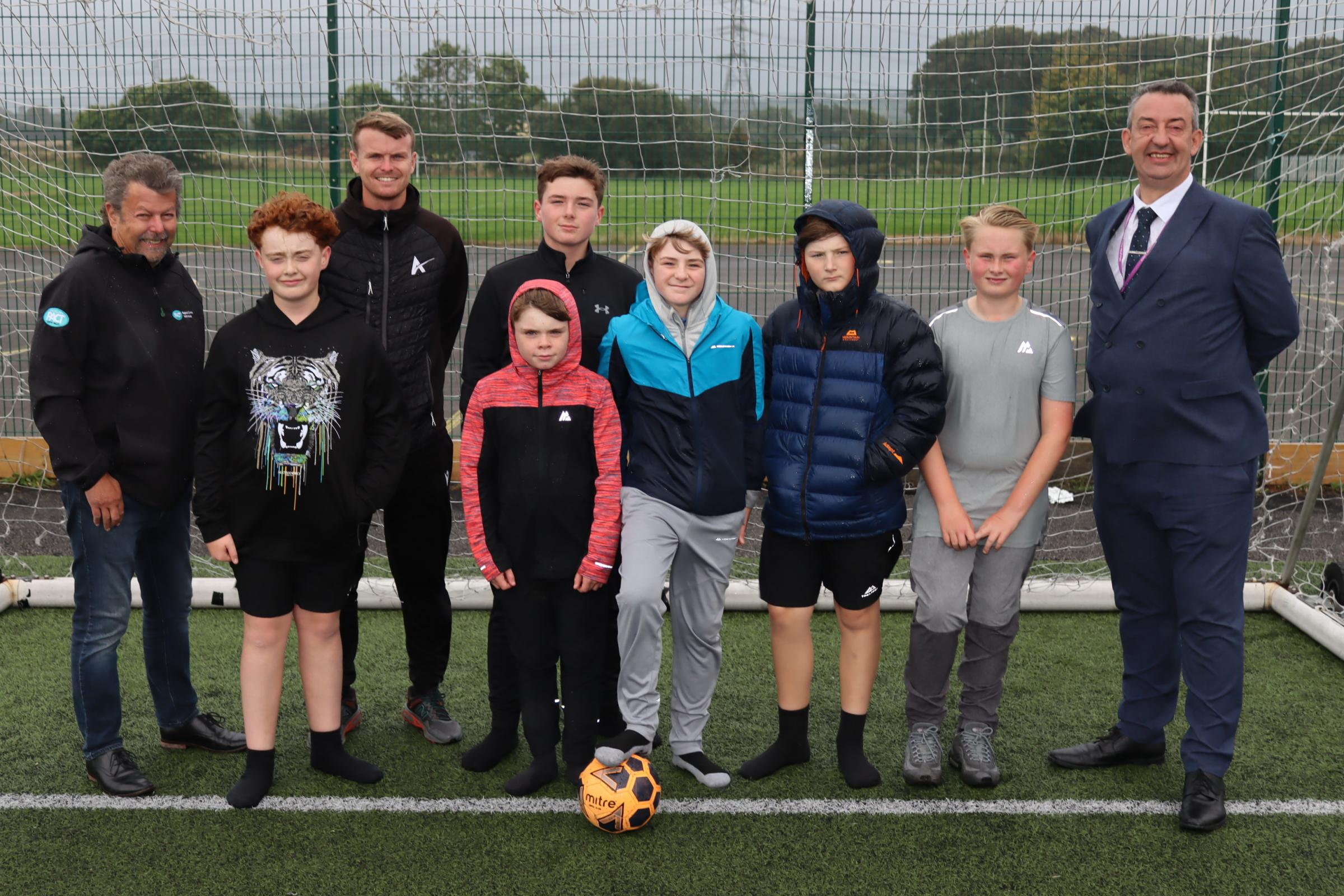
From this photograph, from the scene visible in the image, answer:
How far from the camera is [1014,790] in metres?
3.76

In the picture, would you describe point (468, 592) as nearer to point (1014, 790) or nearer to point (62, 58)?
point (1014, 790)

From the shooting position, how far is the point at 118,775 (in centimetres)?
372

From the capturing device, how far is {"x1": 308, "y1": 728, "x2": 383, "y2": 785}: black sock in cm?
378

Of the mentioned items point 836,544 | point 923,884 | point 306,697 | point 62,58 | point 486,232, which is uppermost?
point 62,58

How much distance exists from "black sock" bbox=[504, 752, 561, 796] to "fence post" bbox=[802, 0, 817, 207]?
299cm

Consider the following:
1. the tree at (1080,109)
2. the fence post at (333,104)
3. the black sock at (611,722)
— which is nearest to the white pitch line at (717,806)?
the black sock at (611,722)

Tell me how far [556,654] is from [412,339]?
1.15 metres

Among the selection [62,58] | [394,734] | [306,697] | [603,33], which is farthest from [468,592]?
[62,58]

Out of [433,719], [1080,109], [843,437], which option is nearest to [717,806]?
[433,719]

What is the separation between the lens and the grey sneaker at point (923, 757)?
376 cm

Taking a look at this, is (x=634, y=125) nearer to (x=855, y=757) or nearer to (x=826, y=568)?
(x=826, y=568)

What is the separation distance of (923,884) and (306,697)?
1998mm

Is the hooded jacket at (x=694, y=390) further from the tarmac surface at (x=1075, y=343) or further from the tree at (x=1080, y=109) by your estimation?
the tree at (x=1080, y=109)

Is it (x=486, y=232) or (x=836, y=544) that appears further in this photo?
(x=486, y=232)
